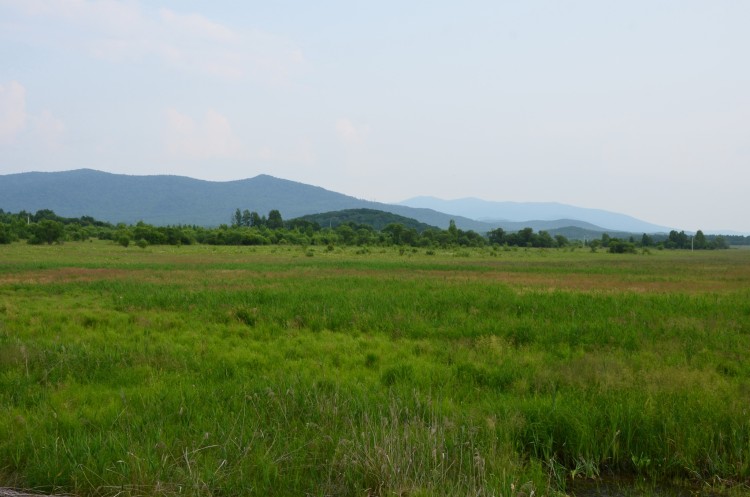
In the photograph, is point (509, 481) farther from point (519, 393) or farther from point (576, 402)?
point (519, 393)

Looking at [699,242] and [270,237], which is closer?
[270,237]

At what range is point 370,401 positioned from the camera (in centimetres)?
694

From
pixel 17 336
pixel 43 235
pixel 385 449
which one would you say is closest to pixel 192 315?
pixel 17 336

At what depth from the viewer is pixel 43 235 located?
243 ft

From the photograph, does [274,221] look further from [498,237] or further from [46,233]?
[46,233]

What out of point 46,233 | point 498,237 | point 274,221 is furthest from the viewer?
point 274,221

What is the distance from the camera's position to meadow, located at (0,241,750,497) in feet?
16.0

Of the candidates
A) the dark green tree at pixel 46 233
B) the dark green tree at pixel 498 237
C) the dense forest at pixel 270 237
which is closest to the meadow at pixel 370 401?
the dense forest at pixel 270 237

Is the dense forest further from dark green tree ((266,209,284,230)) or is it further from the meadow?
the meadow

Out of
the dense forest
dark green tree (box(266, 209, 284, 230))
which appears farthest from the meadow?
dark green tree (box(266, 209, 284, 230))

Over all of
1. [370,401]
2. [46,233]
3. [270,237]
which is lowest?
[370,401]

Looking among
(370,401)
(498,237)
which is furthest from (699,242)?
(370,401)

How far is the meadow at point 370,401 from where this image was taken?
4.88 meters

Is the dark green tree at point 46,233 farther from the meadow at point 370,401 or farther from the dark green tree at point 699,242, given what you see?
the dark green tree at point 699,242
